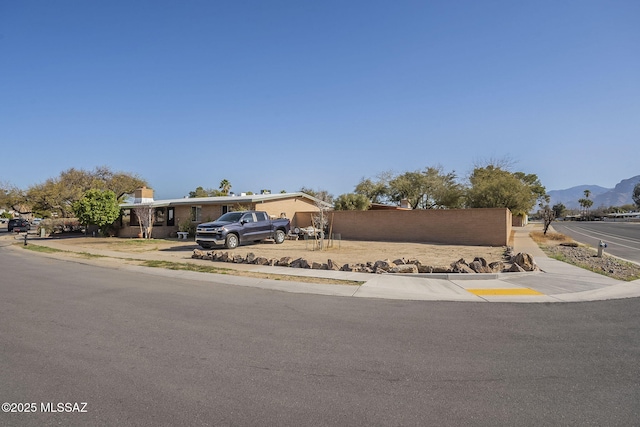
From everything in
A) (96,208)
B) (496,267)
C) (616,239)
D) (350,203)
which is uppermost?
(350,203)

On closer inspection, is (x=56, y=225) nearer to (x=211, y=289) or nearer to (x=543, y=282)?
(x=211, y=289)

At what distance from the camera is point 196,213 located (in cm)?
2964

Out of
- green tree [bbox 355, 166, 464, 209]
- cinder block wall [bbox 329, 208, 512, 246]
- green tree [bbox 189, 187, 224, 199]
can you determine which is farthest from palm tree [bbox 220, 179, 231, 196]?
cinder block wall [bbox 329, 208, 512, 246]

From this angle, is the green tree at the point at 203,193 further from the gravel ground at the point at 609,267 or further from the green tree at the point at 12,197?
the gravel ground at the point at 609,267

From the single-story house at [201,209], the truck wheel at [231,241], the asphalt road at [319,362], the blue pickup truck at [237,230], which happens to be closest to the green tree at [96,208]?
the single-story house at [201,209]

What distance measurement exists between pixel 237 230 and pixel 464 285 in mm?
13012

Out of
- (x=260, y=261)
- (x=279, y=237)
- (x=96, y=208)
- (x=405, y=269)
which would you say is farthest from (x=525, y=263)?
(x=96, y=208)

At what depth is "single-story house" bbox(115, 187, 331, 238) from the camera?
91.4ft

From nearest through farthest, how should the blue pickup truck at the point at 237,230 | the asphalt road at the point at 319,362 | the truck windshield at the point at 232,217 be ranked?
1. the asphalt road at the point at 319,362
2. the blue pickup truck at the point at 237,230
3. the truck windshield at the point at 232,217

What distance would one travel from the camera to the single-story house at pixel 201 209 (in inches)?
1096

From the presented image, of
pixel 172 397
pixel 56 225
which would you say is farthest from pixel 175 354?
pixel 56 225

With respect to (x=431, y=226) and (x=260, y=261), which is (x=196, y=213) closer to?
(x=260, y=261)

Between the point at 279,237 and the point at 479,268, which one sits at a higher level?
the point at 279,237

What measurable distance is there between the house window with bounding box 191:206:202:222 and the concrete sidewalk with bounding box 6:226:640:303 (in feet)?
57.8
